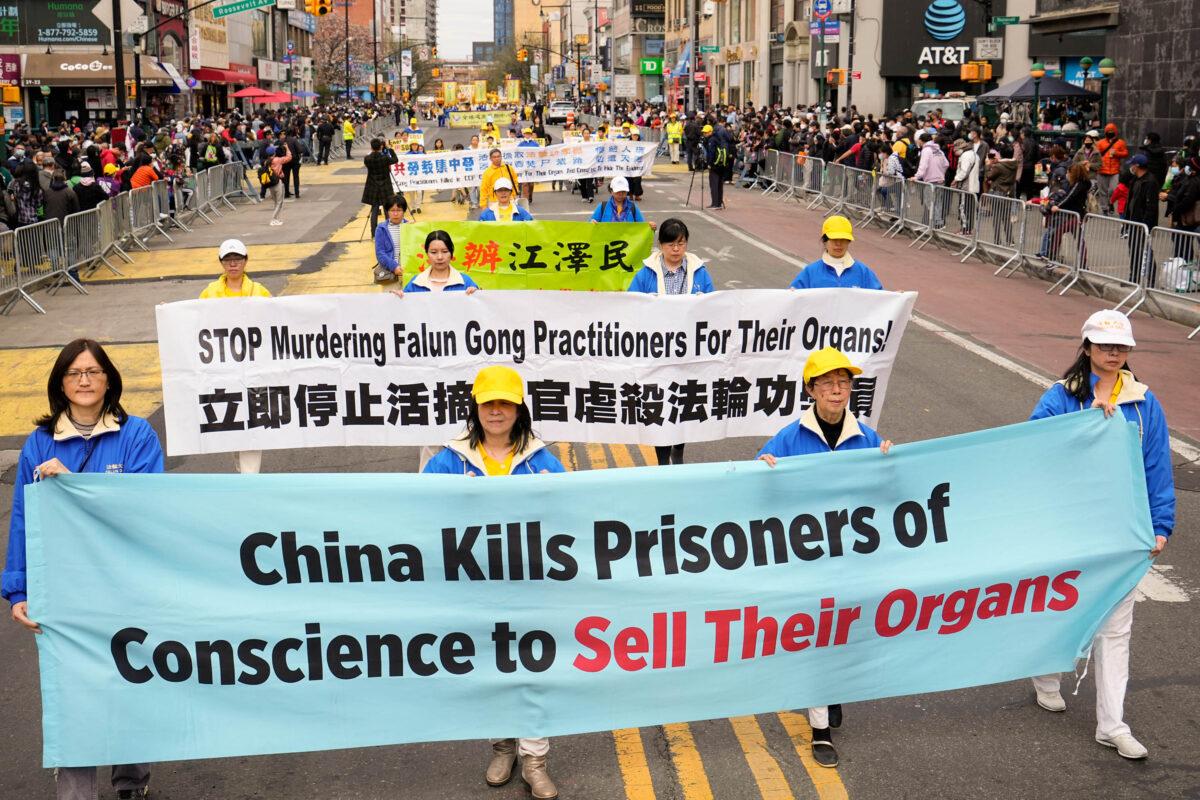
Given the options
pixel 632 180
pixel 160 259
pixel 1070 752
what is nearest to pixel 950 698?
pixel 1070 752

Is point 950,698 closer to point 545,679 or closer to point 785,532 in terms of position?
point 785,532

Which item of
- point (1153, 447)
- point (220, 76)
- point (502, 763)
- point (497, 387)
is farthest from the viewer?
point (220, 76)

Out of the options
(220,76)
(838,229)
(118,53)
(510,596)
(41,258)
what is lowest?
(510,596)

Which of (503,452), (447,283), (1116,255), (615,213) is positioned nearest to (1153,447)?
(503,452)

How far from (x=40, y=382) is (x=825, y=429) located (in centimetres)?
1015

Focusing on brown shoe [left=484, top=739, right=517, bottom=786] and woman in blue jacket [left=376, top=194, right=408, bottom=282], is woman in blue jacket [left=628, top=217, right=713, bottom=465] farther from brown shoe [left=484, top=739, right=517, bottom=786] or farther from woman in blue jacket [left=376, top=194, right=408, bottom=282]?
woman in blue jacket [left=376, top=194, right=408, bottom=282]

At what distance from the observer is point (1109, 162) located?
2342 cm

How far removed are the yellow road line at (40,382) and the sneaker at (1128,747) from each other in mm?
9056

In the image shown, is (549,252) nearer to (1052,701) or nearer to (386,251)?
(386,251)

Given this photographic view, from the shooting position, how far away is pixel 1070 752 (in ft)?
18.7

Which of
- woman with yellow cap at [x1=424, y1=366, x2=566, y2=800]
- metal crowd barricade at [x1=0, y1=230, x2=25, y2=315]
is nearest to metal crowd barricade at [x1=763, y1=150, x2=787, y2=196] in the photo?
metal crowd barricade at [x1=0, y1=230, x2=25, y2=315]

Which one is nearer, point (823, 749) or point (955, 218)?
point (823, 749)

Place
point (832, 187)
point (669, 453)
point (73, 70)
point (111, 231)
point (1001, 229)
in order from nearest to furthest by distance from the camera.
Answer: point (669, 453) < point (1001, 229) < point (111, 231) < point (832, 187) < point (73, 70)

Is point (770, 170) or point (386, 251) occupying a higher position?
point (770, 170)
